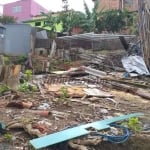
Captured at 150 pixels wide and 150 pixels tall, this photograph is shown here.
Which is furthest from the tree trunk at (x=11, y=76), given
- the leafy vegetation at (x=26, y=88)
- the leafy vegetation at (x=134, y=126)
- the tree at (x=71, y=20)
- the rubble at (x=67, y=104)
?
the tree at (x=71, y=20)

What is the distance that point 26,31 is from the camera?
18297mm

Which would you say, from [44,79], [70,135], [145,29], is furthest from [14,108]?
[44,79]

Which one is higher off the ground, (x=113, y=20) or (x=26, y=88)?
(x=113, y=20)

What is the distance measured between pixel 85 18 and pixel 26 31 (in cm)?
698

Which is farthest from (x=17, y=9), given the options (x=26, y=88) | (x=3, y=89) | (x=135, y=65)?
(x=3, y=89)

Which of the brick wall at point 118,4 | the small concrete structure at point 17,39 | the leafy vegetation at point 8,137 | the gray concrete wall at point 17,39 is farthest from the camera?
the brick wall at point 118,4

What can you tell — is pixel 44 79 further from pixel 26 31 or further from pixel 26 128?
pixel 26 31

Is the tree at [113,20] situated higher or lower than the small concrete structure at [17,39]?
higher

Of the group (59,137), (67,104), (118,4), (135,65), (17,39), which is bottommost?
(67,104)

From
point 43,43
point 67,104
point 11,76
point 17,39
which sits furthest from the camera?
point 17,39

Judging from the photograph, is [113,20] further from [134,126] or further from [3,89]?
[134,126]

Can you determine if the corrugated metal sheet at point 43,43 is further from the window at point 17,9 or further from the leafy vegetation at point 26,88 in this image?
the window at point 17,9

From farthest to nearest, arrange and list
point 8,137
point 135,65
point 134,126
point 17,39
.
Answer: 1. point 17,39
2. point 135,65
3. point 134,126
4. point 8,137

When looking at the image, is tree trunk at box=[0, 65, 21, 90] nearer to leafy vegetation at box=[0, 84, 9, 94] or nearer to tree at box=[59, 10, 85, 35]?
leafy vegetation at box=[0, 84, 9, 94]
